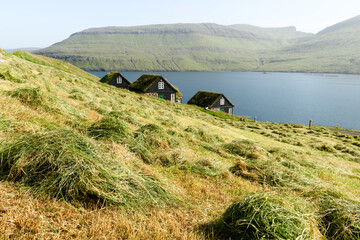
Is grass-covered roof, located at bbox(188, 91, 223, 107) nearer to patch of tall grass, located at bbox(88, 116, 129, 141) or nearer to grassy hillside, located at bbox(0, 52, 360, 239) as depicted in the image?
patch of tall grass, located at bbox(88, 116, 129, 141)

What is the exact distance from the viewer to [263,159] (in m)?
10.5

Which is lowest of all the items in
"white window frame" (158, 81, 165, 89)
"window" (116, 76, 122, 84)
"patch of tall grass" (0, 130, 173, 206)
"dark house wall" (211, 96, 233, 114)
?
"dark house wall" (211, 96, 233, 114)

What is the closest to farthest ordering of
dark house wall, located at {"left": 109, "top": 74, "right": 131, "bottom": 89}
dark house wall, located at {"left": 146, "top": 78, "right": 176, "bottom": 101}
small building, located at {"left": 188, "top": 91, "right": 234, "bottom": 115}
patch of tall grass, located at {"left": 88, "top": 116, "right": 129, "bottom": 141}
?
patch of tall grass, located at {"left": 88, "top": 116, "right": 129, "bottom": 141} → dark house wall, located at {"left": 146, "top": 78, "right": 176, "bottom": 101} → small building, located at {"left": 188, "top": 91, "right": 234, "bottom": 115} → dark house wall, located at {"left": 109, "top": 74, "right": 131, "bottom": 89}

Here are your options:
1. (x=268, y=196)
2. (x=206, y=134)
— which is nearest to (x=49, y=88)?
(x=206, y=134)

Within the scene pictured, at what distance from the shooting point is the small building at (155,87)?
57.3 meters

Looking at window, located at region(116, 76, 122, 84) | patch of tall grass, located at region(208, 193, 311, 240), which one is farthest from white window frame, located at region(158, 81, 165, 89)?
patch of tall grass, located at region(208, 193, 311, 240)

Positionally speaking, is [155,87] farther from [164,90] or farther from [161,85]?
[164,90]

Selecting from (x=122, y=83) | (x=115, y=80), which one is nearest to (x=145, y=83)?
(x=122, y=83)

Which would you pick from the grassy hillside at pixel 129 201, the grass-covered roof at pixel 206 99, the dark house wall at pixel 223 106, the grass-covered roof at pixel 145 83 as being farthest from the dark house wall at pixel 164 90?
the grassy hillside at pixel 129 201

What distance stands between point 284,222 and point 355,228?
68.1 inches

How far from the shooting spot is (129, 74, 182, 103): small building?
5728 centimetres

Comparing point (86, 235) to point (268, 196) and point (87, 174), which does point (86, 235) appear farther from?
point (268, 196)

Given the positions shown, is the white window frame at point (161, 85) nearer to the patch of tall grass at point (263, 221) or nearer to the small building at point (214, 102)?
the small building at point (214, 102)

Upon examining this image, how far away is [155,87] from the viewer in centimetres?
5784
